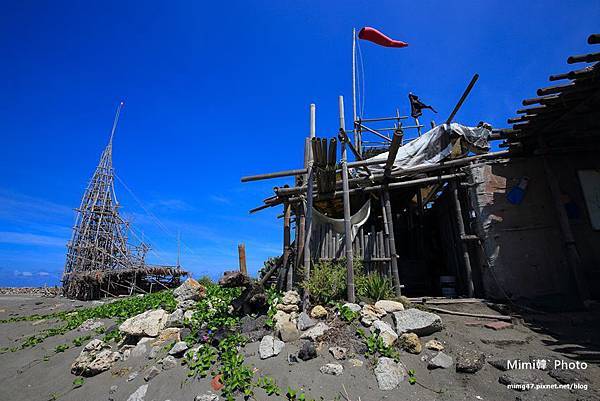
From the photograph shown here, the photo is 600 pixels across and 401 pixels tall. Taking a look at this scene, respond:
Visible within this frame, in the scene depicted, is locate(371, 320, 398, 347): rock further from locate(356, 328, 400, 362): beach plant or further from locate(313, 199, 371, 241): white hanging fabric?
locate(313, 199, 371, 241): white hanging fabric

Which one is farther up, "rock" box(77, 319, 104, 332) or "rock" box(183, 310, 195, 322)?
"rock" box(183, 310, 195, 322)

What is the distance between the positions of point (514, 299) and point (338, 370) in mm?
4758

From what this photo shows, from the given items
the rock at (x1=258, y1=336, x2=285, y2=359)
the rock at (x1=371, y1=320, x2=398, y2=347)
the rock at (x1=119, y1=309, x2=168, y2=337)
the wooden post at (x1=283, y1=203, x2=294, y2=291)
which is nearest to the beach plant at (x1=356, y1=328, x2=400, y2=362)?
the rock at (x1=371, y1=320, x2=398, y2=347)

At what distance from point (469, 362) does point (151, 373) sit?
4966 millimetres

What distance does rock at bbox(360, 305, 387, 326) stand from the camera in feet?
15.8

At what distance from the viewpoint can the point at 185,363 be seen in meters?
4.55

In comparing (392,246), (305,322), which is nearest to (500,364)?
(305,322)

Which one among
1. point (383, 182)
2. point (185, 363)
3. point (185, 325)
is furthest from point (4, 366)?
point (383, 182)

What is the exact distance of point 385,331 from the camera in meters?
4.45

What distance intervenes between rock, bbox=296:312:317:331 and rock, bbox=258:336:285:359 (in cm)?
49

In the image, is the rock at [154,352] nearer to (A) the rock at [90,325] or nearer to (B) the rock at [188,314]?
(B) the rock at [188,314]

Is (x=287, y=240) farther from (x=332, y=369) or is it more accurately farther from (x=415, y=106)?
(x=415, y=106)

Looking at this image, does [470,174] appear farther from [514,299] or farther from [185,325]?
[185,325]

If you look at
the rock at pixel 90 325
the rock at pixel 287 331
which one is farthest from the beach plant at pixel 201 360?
the rock at pixel 90 325
